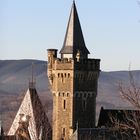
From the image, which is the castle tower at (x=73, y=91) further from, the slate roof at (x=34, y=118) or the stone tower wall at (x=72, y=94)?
the slate roof at (x=34, y=118)

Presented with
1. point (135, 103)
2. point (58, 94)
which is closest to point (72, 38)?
point (58, 94)

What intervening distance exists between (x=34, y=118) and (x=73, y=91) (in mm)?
3824

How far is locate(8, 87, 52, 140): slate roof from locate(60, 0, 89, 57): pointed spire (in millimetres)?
4682

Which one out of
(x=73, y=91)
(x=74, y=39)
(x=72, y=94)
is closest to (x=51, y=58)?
(x=74, y=39)

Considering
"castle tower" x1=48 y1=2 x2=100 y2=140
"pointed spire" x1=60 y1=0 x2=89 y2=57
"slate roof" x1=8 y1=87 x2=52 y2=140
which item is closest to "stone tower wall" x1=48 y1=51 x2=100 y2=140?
"castle tower" x1=48 y1=2 x2=100 y2=140

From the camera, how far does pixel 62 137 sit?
51.0 meters

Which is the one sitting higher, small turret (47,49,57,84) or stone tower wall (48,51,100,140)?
small turret (47,49,57,84)

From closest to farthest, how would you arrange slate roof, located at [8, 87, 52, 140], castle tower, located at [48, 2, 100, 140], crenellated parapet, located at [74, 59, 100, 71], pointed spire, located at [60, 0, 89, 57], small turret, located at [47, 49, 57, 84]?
slate roof, located at [8, 87, 52, 140] < castle tower, located at [48, 2, 100, 140] < crenellated parapet, located at [74, 59, 100, 71] < pointed spire, located at [60, 0, 89, 57] < small turret, located at [47, 49, 57, 84]

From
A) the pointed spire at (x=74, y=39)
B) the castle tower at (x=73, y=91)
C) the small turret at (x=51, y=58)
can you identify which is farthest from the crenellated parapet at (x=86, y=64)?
the small turret at (x=51, y=58)

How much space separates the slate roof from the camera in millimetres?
49094

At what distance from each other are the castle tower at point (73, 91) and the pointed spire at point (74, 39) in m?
0.15

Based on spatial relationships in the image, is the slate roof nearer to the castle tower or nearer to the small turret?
the castle tower

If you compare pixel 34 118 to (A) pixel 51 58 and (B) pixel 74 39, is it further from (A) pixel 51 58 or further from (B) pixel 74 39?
(B) pixel 74 39

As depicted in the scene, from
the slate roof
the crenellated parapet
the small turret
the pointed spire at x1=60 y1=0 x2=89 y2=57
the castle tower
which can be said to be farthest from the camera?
the small turret
